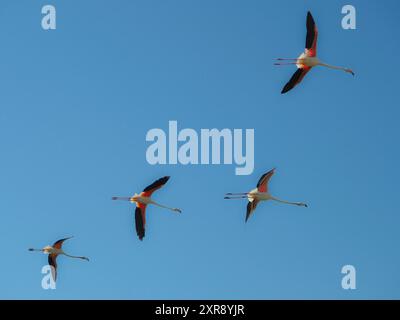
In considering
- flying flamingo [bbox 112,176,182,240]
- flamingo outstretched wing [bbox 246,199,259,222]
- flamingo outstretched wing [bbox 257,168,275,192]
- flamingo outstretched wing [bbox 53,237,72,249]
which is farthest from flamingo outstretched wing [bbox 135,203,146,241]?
flamingo outstretched wing [bbox 257,168,275,192]

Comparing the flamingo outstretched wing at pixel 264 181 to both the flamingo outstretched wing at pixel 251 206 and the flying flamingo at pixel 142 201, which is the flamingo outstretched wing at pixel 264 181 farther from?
the flying flamingo at pixel 142 201

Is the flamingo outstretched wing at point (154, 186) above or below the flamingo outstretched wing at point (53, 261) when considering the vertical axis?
above

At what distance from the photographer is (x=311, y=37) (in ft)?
85.6

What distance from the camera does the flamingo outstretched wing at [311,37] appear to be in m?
25.3

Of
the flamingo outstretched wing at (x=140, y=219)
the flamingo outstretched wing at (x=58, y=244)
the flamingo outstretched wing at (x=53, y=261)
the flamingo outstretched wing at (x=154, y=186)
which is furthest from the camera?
the flamingo outstretched wing at (x=58, y=244)

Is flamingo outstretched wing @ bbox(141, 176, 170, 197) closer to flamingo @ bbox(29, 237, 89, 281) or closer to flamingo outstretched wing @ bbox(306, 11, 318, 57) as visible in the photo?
flamingo @ bbox(29, 237, 89, 281)

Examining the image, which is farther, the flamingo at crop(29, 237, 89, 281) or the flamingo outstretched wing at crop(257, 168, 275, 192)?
the flamingo at crop(29, 237, 89, 281)

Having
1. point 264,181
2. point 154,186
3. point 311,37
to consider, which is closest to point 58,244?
point 154,186

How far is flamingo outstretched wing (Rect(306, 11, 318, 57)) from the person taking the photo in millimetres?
25281

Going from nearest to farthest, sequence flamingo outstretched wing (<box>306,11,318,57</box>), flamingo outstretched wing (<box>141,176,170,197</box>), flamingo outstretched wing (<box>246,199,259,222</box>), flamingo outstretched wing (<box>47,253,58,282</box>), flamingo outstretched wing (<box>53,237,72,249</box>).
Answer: flamingo outstretched wing (<box>306,11,318,57</box>)
flamingo outstretched wing (<box>246,199,259,222</box>)
flamingo outstretched wing (<box>141,176,170,197</box>)
flamingo outstretched wing (<box>47,253,58,282</box>)
flamingo outstretched wing (<box>53,237,72,249</box>)

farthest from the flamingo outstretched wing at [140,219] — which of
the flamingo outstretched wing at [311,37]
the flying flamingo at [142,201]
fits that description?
the flamingo outstretched wing at [311,37]
